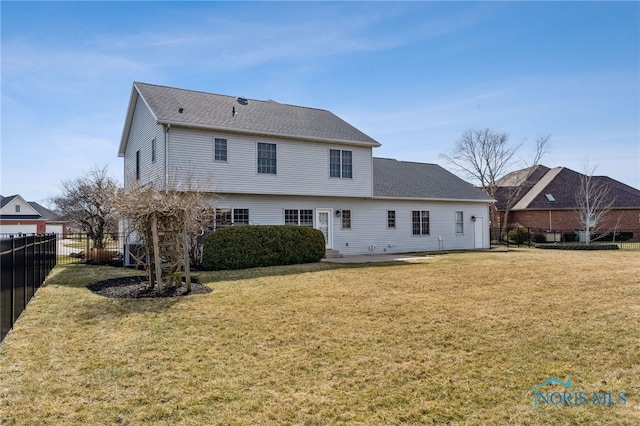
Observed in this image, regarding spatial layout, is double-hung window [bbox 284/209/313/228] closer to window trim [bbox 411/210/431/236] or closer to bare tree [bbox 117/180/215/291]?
window trim [bbox 411/210/431/236]

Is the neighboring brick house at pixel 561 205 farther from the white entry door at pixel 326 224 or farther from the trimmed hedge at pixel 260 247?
the trimmed hedge at pixel 260 247

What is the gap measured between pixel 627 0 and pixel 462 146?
24.4 metres

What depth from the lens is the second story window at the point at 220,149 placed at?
16828mm

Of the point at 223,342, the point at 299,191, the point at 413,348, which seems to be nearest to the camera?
the point at 413,348

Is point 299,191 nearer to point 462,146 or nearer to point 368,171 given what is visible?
point 368,171

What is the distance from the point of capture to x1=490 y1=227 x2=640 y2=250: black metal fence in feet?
94.8

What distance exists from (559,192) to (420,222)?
16675mm

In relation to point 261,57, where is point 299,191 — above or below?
below

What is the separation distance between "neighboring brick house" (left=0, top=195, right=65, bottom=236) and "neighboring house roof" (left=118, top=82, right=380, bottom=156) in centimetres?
3947

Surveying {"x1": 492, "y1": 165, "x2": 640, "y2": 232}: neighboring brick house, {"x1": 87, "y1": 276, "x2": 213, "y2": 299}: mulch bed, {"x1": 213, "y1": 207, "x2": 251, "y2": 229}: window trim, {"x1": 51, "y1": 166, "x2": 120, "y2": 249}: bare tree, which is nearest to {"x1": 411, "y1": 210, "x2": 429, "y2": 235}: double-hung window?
{"x1": 213, "y1": 207, "x2": 251, "y2": 229}: window trim

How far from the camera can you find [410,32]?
1352 centimetres

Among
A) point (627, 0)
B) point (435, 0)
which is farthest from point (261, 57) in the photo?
point (627, 0)

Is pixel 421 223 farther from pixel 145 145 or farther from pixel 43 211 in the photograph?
pixel 43 211

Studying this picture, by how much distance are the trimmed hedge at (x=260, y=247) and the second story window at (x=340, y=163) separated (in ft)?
13.6
